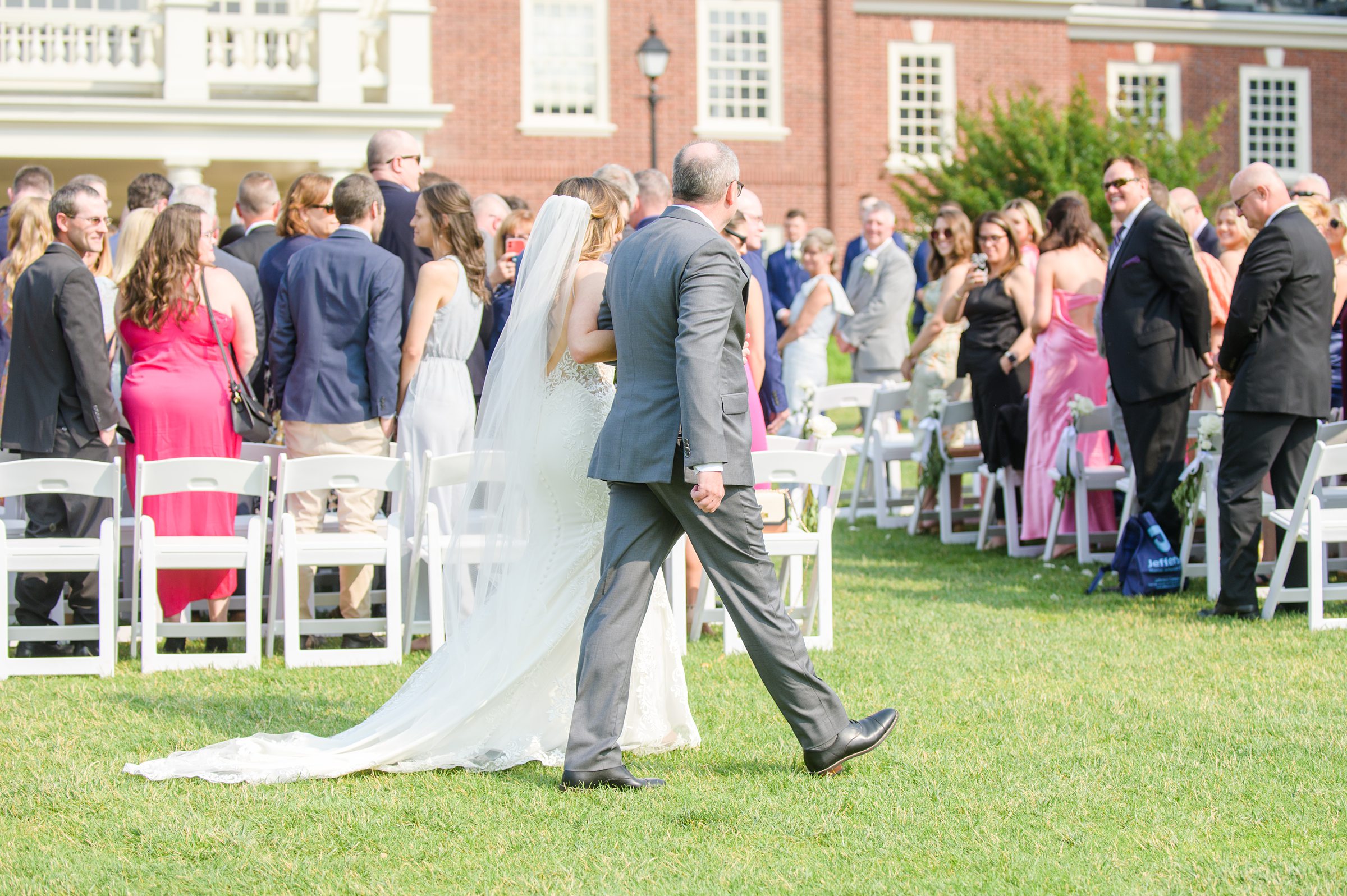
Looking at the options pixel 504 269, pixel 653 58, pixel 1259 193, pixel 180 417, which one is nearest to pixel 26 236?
pixel 180 417

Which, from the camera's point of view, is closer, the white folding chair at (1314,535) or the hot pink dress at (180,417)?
the white folding chair at (1314,535)

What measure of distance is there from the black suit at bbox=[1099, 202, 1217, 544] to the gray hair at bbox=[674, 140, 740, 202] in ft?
13.9

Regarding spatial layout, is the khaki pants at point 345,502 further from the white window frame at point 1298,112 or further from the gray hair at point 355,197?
the white window frame at point 1298,112

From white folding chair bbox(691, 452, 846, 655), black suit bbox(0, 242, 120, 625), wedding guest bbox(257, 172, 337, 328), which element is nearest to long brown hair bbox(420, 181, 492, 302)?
wedding guest bbox(257, 172, 337, 328)

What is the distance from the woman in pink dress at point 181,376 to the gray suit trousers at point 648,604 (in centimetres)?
312

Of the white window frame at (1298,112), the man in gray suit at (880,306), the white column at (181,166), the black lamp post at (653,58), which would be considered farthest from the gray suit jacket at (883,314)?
the white window frame at (1298,112)

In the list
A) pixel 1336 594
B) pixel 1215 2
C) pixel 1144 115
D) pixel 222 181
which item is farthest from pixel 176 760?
pixel 1215 2

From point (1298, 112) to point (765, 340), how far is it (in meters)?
29.9

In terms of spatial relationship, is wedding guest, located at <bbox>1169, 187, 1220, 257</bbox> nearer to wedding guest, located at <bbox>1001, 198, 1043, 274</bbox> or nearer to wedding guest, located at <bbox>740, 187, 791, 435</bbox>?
wedding guest, located at <bbox>1001, 198, 1043, 274</bbox>

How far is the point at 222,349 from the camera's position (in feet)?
24.2

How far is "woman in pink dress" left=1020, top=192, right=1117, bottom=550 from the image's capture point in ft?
31.4

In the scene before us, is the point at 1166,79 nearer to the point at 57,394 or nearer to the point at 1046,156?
the point at 1046,156

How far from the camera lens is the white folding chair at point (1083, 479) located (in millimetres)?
9203

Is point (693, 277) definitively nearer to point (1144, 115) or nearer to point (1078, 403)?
point (1078, 403)
